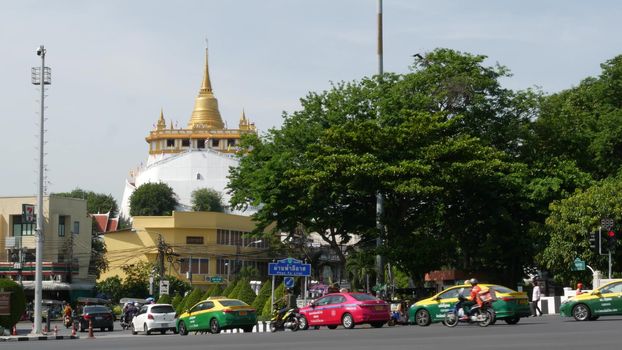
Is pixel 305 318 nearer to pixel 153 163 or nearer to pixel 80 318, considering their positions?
pixel 80 318

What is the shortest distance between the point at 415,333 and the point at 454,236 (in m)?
23.5

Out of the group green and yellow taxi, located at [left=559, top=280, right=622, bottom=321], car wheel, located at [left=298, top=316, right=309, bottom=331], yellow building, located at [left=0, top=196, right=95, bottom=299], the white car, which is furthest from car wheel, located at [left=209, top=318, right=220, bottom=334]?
yellow building, located at [left=0, top=196, right=95, bottom=299]

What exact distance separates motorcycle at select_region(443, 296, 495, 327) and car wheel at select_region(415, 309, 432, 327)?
291 centimetres

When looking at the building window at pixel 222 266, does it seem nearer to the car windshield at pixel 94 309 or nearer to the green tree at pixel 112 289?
the green tree at pixel 112 289

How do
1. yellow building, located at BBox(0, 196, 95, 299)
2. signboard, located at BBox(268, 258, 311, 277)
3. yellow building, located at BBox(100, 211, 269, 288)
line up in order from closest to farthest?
signboard, located at BBox(268, 258, 311, 277) → yellow building, located at BBox(0, 196, 95, 299) → yellow building, located at BBox(100, 211, 269, 288)

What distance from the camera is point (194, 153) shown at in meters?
154

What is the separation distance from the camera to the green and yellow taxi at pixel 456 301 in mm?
31484

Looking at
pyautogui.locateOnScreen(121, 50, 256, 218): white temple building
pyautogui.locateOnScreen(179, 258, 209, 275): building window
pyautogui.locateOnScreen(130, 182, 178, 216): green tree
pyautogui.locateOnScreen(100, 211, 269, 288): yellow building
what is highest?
pyautogui.locateOnScreen(121, 50, 256, 218): white temple building

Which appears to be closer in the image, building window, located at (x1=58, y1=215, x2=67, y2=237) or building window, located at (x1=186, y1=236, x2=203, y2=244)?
building window, located at (x1=58, y1=215, x2=67, y2=237)

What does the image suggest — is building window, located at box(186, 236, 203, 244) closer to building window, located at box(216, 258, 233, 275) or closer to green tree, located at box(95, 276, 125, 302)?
building window, located at box(216, 258, 233, 275)

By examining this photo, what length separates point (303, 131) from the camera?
173ft

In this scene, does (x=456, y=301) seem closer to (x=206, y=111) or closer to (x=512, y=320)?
(x=512, y=320)

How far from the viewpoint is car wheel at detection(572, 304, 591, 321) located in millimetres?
32841

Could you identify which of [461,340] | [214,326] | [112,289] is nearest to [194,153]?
[112,289]
